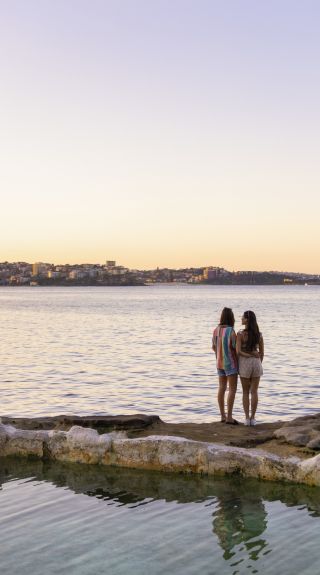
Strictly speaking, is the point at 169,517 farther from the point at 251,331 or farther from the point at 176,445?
the point at 251,331

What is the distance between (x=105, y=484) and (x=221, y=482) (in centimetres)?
151

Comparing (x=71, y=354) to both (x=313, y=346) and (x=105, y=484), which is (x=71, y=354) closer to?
(x=313, y=346)

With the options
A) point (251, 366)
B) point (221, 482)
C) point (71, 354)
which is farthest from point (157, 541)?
point (71, 354)

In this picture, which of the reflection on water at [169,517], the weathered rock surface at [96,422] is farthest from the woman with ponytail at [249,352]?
the reflection on water at [169,517]

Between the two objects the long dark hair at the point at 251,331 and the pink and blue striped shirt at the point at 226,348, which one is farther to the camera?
the pink and blue striped shirt at the point at 226,348

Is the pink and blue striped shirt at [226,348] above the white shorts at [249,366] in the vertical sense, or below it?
above

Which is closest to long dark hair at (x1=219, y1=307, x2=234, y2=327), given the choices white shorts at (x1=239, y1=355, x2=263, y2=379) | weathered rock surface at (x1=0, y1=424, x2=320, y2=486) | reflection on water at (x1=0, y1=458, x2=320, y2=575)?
white shorts at (x1=239, y1=355, x2=263, y2=379)

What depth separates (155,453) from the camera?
9805mm

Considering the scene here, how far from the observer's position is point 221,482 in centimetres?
917

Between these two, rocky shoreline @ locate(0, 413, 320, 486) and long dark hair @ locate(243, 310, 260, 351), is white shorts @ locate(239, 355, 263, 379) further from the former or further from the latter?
rocky shoreline @ locate(0, 413, 320, 486)

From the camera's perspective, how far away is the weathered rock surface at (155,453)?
29.9ft

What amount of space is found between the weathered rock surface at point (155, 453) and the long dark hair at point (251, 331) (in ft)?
7.51

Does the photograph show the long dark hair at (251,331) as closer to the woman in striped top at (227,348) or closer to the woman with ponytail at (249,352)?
the woman with ponytail at (249,352)

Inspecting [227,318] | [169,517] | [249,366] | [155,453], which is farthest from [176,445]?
[227,318]
